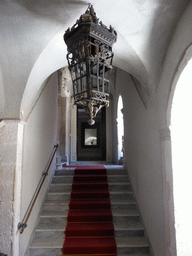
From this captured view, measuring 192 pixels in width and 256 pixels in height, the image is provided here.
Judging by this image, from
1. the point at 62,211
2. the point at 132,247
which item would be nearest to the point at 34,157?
the point at 62,211

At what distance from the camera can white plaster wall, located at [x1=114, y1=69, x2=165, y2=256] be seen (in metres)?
2.90

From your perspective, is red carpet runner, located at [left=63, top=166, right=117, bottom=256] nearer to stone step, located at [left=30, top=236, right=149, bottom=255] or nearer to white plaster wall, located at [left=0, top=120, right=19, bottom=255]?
stone step, located at [left=30, top=236, right=149, bottom=255]

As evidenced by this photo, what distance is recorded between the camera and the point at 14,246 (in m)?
2.57

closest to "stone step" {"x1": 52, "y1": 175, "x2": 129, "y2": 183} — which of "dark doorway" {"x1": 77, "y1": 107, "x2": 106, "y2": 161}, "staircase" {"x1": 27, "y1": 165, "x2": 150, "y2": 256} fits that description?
"staircase" {"x1": 27, "y1": 165, "x2": 150, "y2": 256}

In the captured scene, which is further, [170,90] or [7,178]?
[7,178]

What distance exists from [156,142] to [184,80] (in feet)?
3.42

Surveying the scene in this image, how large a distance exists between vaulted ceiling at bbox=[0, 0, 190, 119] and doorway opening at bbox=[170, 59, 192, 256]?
0.55 metres

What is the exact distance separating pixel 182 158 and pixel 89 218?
8.03 feet

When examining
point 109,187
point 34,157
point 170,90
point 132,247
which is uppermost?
point 170,90

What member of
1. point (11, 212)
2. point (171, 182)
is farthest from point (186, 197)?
point (11, 212)

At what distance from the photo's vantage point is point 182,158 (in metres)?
2.49

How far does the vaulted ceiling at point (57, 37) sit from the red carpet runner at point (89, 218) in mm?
2436

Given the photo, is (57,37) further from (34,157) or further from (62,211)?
(62,211)

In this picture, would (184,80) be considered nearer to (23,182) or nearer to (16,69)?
(16,69)
